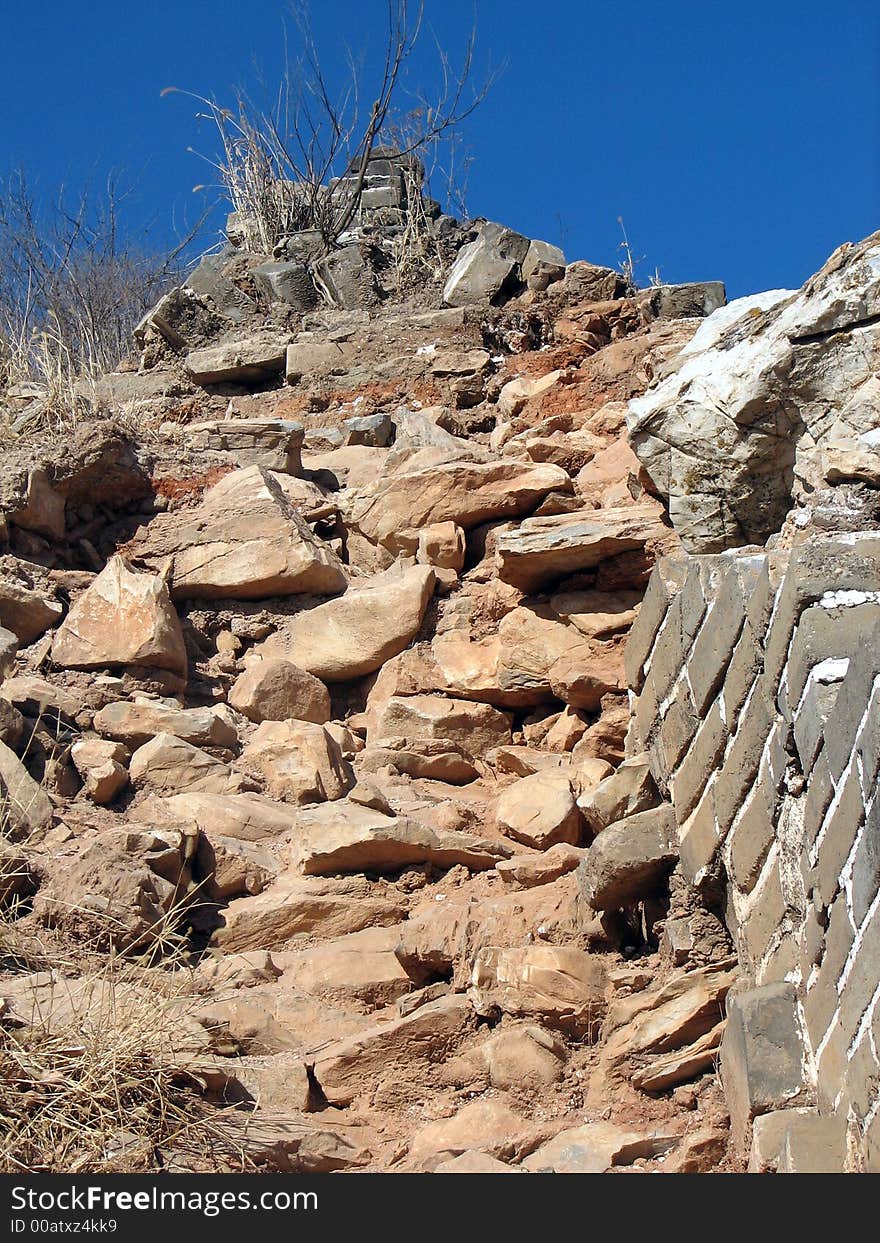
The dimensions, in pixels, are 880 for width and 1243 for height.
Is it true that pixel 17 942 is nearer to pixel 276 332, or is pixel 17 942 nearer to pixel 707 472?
pixel 707 472

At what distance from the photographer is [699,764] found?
3.69 metres

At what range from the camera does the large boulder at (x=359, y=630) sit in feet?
18.2

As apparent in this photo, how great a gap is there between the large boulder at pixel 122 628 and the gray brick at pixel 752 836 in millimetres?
2717

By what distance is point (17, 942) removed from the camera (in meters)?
3.92

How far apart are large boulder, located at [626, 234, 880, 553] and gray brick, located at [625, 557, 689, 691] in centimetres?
50

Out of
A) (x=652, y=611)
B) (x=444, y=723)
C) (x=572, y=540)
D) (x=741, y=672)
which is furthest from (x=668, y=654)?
(x=444, y=723)

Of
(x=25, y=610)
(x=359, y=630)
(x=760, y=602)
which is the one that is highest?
(x=25, y=610)

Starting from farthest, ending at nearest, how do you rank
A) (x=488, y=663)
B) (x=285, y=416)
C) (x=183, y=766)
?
(x=285, y=416) < (x=488, y=663) < (x=183, y=766)

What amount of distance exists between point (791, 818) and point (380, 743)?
7.63 ft

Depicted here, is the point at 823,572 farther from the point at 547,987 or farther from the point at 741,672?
the point at 547,987

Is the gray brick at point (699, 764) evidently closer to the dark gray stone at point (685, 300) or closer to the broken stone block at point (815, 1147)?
the broken stone block at point (815, 1147)

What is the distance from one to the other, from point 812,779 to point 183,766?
259 cm

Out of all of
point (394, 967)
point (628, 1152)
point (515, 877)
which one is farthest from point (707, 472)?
point (628, 1152)

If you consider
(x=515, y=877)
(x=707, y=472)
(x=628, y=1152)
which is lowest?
(x=628, y=1152)
